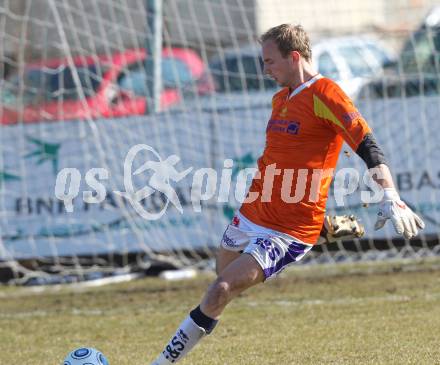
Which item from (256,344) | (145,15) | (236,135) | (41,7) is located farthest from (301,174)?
(41,7)

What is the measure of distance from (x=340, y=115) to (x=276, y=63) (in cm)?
50

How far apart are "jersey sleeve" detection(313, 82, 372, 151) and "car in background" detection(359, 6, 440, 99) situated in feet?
18.6

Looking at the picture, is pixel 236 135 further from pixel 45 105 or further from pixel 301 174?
pixel 301 174

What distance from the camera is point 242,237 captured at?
5.63 meters

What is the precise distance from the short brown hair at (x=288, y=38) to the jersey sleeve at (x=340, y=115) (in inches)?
10.6

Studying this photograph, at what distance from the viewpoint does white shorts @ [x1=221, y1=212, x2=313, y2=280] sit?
5352 millimetres

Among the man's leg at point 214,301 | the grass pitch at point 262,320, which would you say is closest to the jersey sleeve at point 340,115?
the man's leg at point 214,301

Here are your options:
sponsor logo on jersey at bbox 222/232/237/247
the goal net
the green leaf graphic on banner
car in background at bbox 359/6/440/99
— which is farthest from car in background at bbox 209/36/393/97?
sponsor logo on jersey at bbox 222/232/237/247

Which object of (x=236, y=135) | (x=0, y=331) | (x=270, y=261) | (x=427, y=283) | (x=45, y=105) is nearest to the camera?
(x=270, y=261)

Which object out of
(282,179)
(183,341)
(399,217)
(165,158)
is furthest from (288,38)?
(165,158)

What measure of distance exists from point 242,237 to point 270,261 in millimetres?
337

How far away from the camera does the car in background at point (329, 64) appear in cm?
1132

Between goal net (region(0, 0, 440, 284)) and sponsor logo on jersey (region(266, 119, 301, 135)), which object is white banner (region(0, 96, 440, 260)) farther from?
sponsor logo on jersey (region(266, 119, 301, 135))

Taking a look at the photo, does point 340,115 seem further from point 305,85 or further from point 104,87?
point 104,87
